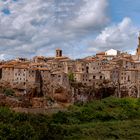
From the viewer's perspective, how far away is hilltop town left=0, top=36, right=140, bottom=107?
53750 mm

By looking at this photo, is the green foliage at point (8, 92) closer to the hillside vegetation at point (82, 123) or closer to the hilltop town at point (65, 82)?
the hilltop town at point (65, 82)

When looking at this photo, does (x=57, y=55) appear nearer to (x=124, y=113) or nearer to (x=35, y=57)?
(x=35, y=57)

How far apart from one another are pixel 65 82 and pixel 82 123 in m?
19.3

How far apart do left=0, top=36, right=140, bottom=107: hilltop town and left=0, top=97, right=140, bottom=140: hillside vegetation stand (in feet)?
31.1

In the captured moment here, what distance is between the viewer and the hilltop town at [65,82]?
53.8m

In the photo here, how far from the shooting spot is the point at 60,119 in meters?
38.4

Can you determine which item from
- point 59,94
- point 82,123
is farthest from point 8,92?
point 82,123

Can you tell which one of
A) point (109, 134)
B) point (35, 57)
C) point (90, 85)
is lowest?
point (109, 134)

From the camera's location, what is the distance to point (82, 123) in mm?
38844

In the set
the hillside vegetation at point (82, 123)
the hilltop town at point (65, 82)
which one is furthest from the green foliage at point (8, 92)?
the hillside vegetation at point (82, 123)

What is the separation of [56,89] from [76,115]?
51.3 feet

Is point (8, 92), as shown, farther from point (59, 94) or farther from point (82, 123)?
point (82, 123)

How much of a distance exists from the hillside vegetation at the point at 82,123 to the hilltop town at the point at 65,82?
9.47 metres

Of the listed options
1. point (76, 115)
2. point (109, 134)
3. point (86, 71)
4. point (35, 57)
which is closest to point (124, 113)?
point (76, 115)
